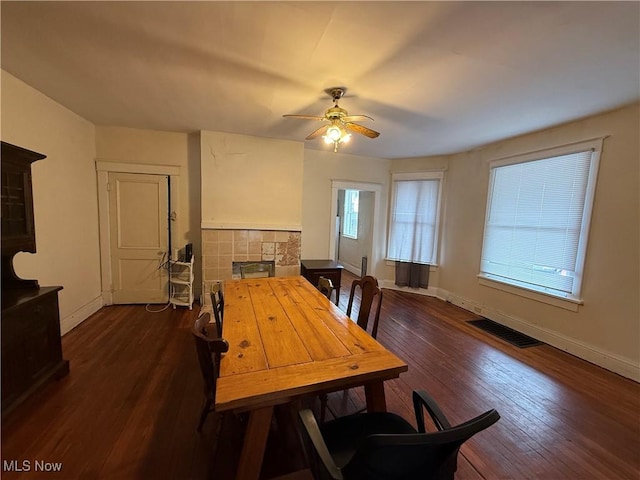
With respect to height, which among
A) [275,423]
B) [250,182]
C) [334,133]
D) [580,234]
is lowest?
[275,423]

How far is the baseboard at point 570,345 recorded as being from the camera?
8.45ft

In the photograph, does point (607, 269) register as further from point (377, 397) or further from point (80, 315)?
point (80, 315)

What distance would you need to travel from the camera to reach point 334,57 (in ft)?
6.22

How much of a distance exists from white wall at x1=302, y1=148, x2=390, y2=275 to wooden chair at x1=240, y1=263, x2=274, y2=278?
101cm

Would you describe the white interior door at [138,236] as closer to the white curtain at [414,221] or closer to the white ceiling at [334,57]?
the white ceiling at [334,57]

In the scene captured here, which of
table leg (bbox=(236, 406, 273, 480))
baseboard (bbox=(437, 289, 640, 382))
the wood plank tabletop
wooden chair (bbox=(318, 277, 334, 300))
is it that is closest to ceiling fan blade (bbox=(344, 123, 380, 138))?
wooden chair (bbox=(318, 277, 334, 300))

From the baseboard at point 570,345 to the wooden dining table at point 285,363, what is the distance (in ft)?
8.92

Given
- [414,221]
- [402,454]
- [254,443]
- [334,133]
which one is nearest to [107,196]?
[334,133]

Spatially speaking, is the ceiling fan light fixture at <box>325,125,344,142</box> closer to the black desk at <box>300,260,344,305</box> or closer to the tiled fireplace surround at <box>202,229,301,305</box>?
the black desk at <box>300,260,344,305</box>

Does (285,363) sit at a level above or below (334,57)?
below

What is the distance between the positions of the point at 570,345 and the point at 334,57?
12.4 feet

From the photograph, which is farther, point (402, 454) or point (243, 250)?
point (243, 250)

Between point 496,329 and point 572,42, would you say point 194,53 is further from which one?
point 496,329

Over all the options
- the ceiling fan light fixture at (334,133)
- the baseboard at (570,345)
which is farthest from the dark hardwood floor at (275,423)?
the ceiling fan light fixture at (334,133)
